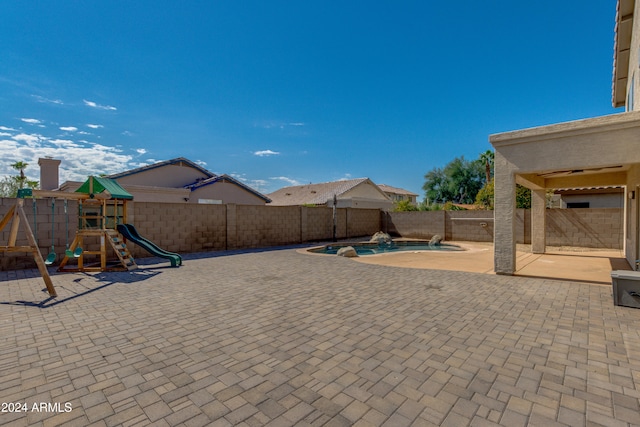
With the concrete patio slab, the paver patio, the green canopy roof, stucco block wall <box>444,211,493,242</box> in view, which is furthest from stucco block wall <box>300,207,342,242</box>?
the paver patio

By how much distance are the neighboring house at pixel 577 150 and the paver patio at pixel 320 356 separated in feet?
7.53

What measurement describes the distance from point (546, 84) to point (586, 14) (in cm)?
474

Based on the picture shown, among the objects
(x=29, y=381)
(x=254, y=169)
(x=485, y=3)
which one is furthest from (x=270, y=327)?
(x=254, y=169)

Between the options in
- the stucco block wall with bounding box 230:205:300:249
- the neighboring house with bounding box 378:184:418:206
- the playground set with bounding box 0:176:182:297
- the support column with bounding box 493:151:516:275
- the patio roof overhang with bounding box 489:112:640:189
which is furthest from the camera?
the neighboring house with bounding box 378:184:418:206

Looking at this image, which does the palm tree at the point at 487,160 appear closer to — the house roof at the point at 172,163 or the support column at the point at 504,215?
the house roof at the point at 172,163

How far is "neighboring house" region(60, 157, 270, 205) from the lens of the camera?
19.0 m

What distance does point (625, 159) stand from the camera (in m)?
6.26

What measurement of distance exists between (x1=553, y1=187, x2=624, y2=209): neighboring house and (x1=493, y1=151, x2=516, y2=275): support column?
15099 millimetres

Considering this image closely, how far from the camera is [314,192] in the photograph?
120 feet

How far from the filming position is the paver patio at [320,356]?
94.3 inches

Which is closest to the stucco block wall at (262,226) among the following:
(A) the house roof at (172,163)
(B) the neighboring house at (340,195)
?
(A) the house roof at (172,163)

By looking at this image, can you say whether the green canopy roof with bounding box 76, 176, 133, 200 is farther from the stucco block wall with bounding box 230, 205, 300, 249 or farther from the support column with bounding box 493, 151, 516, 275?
the support column with bounding box 493, 151, 516, 275

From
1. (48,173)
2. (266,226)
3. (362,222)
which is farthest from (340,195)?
(48,173)

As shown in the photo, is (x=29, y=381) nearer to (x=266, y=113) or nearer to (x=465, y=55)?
(x=266, y=113)
